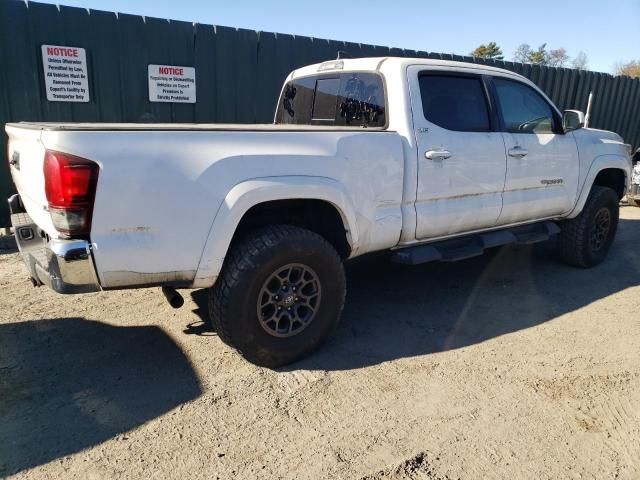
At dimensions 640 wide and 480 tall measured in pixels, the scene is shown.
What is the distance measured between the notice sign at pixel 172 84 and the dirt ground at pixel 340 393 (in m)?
3.05

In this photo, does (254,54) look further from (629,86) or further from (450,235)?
(629,86)

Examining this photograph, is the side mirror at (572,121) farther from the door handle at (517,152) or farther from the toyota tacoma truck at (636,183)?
the toyota tacoma truck at (636,183)

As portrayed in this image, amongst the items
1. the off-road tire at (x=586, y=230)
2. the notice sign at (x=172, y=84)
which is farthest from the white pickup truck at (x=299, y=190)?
the notice sign at (x=172, y=84)

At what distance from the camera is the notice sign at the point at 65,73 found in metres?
5.76

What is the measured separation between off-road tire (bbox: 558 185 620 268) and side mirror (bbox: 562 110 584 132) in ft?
2.87

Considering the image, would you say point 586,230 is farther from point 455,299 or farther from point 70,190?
point 70,190

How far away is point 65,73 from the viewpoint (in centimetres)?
589

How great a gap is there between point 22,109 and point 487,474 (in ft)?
19.6

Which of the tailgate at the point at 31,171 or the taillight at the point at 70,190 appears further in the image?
the tailgate at the point at 31,171

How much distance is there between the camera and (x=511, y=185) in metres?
4.32

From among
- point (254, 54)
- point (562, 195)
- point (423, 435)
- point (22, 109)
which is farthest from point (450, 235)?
point (22, 109)

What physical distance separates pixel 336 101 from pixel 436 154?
3.46 feet

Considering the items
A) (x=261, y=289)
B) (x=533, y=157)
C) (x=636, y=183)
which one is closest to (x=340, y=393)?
(x=261, y=289)

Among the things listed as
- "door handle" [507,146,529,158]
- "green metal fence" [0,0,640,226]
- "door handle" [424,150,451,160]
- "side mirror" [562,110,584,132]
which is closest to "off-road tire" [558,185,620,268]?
"side mirror" [562,110,584,132]
